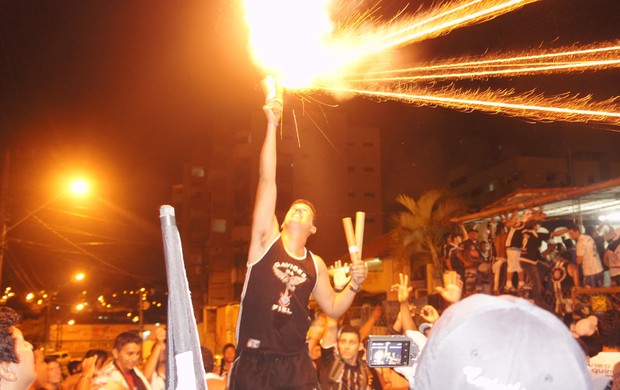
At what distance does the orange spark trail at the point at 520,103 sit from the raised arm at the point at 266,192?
4405 mm

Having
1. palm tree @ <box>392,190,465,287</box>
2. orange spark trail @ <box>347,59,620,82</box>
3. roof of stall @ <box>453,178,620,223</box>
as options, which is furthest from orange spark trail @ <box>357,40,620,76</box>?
palm tree @ <box>392,190,465,287</box>

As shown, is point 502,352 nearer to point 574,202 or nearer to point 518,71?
point 518,71

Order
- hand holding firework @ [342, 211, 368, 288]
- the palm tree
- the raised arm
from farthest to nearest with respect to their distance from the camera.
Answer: the palm tree
hand holding firework @ [342, 211, 368, 288]
the raised arm

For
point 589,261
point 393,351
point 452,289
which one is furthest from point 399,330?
point 589,261

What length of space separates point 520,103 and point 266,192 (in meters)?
7.13

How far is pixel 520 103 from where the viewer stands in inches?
418

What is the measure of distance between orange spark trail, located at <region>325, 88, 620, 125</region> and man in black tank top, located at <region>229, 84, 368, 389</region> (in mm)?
4539

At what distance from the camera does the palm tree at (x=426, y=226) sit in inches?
831

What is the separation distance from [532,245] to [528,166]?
164 ft

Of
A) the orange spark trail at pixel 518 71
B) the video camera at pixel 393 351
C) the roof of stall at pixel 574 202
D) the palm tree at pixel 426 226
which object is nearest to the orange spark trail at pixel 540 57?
the orange spark trail at pixel 518 71

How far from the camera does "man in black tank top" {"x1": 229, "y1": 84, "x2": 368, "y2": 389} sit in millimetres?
4801

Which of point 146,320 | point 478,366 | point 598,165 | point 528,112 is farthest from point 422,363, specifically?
point 146,320

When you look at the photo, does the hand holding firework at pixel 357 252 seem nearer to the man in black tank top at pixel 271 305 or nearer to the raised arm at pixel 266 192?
the man in black tank top at pixel 271 305

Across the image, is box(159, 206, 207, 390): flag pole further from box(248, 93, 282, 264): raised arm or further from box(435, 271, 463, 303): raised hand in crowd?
box(435, 271, 463, 303): raised hand in crowd
